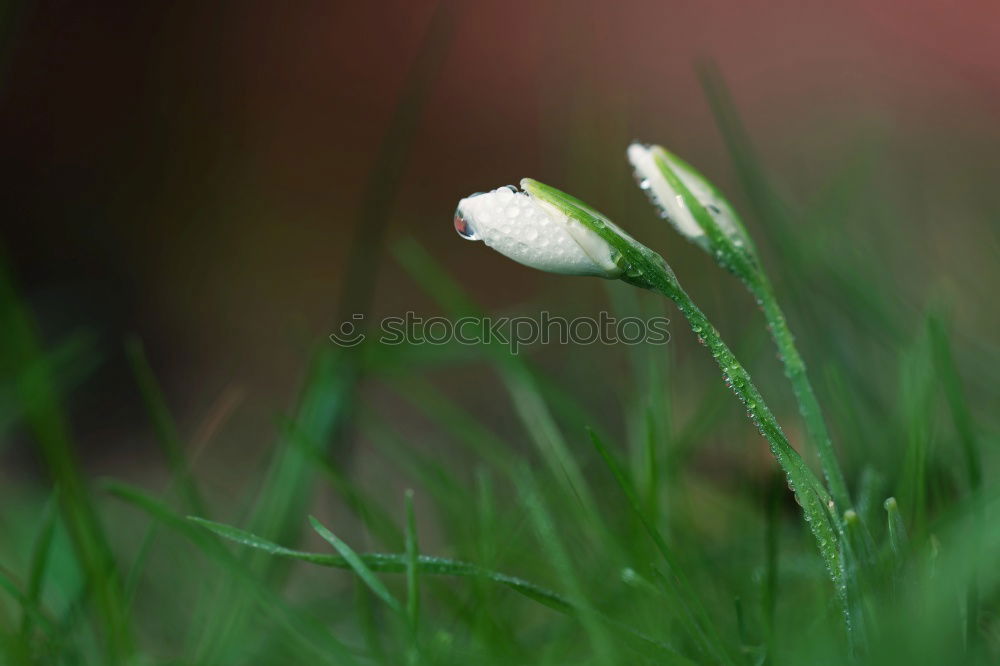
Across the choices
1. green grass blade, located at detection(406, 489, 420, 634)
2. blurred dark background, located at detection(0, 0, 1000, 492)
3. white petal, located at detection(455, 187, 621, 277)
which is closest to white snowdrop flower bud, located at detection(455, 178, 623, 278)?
white petal, located at detection(455, 187, 621, 277)

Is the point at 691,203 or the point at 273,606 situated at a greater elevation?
the point at 691,203

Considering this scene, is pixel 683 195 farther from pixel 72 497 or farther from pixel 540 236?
pixel 72 497

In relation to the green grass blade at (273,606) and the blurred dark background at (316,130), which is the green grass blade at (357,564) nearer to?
the green grass blade at (273,606)

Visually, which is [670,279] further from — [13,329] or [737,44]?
[737,44]

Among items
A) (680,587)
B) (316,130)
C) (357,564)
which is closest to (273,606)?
(357,564)

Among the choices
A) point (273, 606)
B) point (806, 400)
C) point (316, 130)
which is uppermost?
point (316, 130)

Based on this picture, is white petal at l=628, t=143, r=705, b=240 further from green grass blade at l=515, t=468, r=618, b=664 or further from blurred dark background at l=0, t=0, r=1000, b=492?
blurred dark background at l=0, t=0, r=1000, b=492

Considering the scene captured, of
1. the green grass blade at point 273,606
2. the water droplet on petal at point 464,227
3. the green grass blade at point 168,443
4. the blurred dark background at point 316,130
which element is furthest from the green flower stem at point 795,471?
the blurred dark background at point 316,130

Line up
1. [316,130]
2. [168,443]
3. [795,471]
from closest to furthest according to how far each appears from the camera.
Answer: [795,471]
[168,443]
[316,130]
